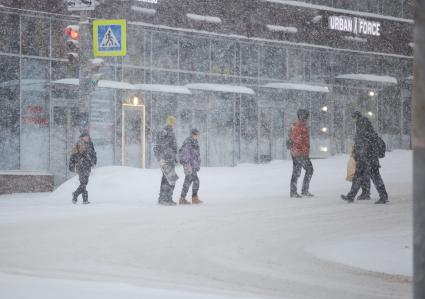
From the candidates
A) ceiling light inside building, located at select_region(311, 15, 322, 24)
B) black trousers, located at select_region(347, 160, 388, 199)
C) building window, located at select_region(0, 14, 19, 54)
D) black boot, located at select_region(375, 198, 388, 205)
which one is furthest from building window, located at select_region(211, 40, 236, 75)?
black boot, located at select_region(375, 198, 388, 205)

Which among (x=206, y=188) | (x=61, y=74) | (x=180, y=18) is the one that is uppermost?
(x=180, y=18)

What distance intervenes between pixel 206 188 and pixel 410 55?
19321 millimetres

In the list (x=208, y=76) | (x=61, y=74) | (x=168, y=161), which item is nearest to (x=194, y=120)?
(x=208, y=76)

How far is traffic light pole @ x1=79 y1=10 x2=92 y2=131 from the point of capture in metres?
17.6

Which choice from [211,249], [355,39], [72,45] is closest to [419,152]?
[211,249]

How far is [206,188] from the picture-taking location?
2056cm

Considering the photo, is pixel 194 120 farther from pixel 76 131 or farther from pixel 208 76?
pixel 76 131

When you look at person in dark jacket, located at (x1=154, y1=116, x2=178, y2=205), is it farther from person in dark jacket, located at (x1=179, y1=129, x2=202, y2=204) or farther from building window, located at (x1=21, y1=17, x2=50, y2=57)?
building window, located at (x1=21, y1=17, x2=50, y2=57)

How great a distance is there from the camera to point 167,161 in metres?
16.5

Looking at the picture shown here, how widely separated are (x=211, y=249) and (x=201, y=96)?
1972 centimetres

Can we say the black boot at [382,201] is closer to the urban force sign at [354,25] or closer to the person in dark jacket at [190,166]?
the person in dark jacket at [190,166]

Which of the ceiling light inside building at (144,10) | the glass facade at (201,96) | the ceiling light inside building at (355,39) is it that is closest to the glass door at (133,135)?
the glass facade at (201,96)

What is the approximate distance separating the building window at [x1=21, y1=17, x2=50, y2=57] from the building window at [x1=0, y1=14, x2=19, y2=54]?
0.24 meters

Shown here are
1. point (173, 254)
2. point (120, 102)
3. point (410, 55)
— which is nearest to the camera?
point (173, 254)
